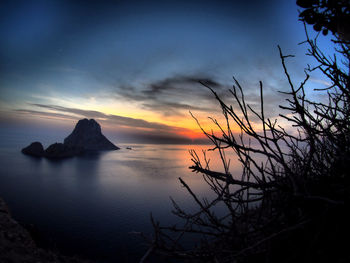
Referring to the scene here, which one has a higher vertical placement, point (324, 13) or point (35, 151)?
point (324, 13)

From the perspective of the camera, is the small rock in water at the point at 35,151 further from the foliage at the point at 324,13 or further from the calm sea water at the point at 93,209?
the foliage at the point at 324,13

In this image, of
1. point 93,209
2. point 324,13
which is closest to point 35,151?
point 93,209

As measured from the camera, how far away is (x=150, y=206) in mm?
44688

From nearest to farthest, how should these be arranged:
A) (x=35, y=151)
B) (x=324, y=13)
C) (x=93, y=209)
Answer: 1. (x=324, y=13)
2. (x=93, y=209)
3. (x=35, y=151)

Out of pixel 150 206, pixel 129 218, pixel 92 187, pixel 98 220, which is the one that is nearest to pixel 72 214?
pixel 98 220

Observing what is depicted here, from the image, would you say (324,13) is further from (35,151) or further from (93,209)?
(35,151)

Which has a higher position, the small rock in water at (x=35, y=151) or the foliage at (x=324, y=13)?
the foliage at (x=324, y=13)

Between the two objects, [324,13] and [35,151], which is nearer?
[324,13]

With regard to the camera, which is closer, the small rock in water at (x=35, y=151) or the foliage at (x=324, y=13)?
the foliage at (x=324, y=13)

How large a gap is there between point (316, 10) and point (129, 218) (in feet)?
139

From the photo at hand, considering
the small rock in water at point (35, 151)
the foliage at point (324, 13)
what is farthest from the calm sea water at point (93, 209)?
the small rock in water at point (35, 151)

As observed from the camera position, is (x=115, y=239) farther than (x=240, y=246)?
Yes

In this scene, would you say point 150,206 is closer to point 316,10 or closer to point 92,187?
point 92,187

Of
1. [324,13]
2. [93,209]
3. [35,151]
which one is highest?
[324,13]
